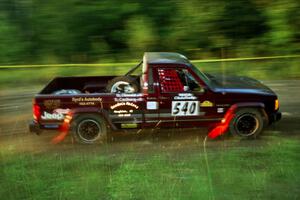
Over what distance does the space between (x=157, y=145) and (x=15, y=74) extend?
35.2 feet

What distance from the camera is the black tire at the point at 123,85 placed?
10.1 metres

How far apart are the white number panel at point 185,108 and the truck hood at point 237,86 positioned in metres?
0.55

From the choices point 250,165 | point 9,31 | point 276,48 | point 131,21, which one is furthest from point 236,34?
point 250,165

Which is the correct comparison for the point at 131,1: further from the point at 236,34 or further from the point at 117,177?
the point at 117,177

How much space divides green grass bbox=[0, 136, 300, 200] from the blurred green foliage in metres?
14.5

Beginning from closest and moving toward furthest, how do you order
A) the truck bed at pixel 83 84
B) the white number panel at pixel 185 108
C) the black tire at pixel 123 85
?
the white number panel at pixel 185 108
the black tire at pixel 123 85
the truck bed at pixel 83 84

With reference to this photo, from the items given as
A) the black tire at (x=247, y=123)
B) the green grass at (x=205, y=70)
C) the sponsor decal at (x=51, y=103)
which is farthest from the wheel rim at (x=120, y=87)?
the green grass at (x=205, y=70)

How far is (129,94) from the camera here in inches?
376

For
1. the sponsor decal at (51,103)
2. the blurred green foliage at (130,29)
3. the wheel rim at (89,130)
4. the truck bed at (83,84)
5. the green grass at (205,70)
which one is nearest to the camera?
the sponsor decal at (51,103)

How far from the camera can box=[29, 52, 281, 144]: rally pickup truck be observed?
9.53 metres

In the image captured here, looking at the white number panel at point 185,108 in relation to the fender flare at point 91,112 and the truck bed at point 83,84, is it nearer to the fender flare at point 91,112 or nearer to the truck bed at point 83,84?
the fender flare at point 91,112

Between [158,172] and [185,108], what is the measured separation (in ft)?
8.24

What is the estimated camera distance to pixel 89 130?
974 centimetres

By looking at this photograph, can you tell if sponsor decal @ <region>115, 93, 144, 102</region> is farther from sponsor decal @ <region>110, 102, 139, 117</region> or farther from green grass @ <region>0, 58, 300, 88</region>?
green grass @ <region>0, 58, 300, 88</region>
